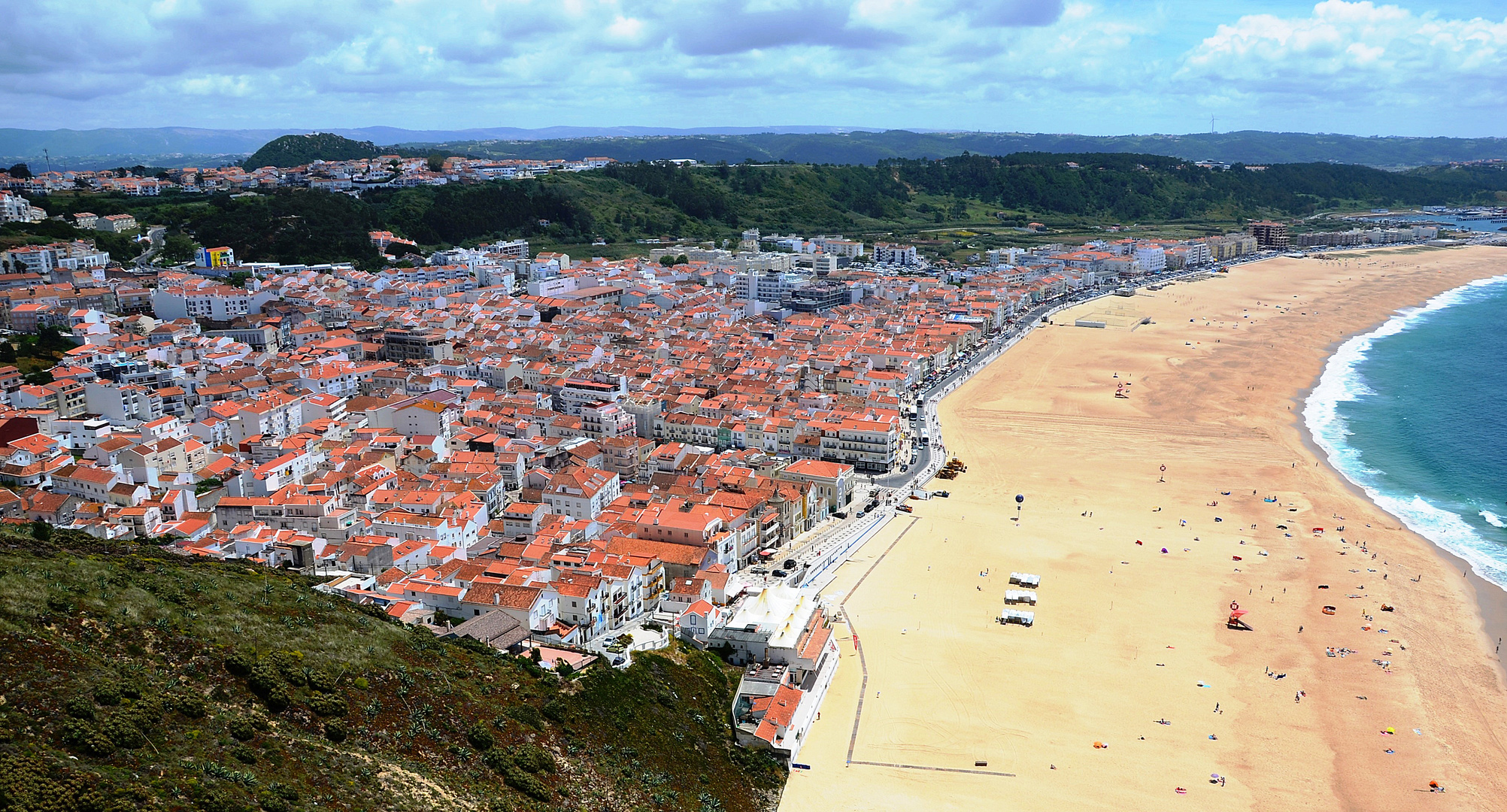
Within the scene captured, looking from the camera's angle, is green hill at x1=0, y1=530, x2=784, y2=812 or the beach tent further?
the beach tent

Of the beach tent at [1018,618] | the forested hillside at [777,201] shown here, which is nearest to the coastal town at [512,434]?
the beach tent at [1018,618]

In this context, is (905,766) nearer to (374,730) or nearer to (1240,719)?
(1240,719)

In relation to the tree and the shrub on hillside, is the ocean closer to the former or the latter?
the shrub on hillside

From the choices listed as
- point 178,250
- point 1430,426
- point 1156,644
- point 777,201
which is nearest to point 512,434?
point 1156,644

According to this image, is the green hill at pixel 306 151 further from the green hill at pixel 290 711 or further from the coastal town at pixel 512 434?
the green hill at pixel 290 711

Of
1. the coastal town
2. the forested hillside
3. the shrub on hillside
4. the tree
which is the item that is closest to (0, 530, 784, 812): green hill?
the shrub on hillside
